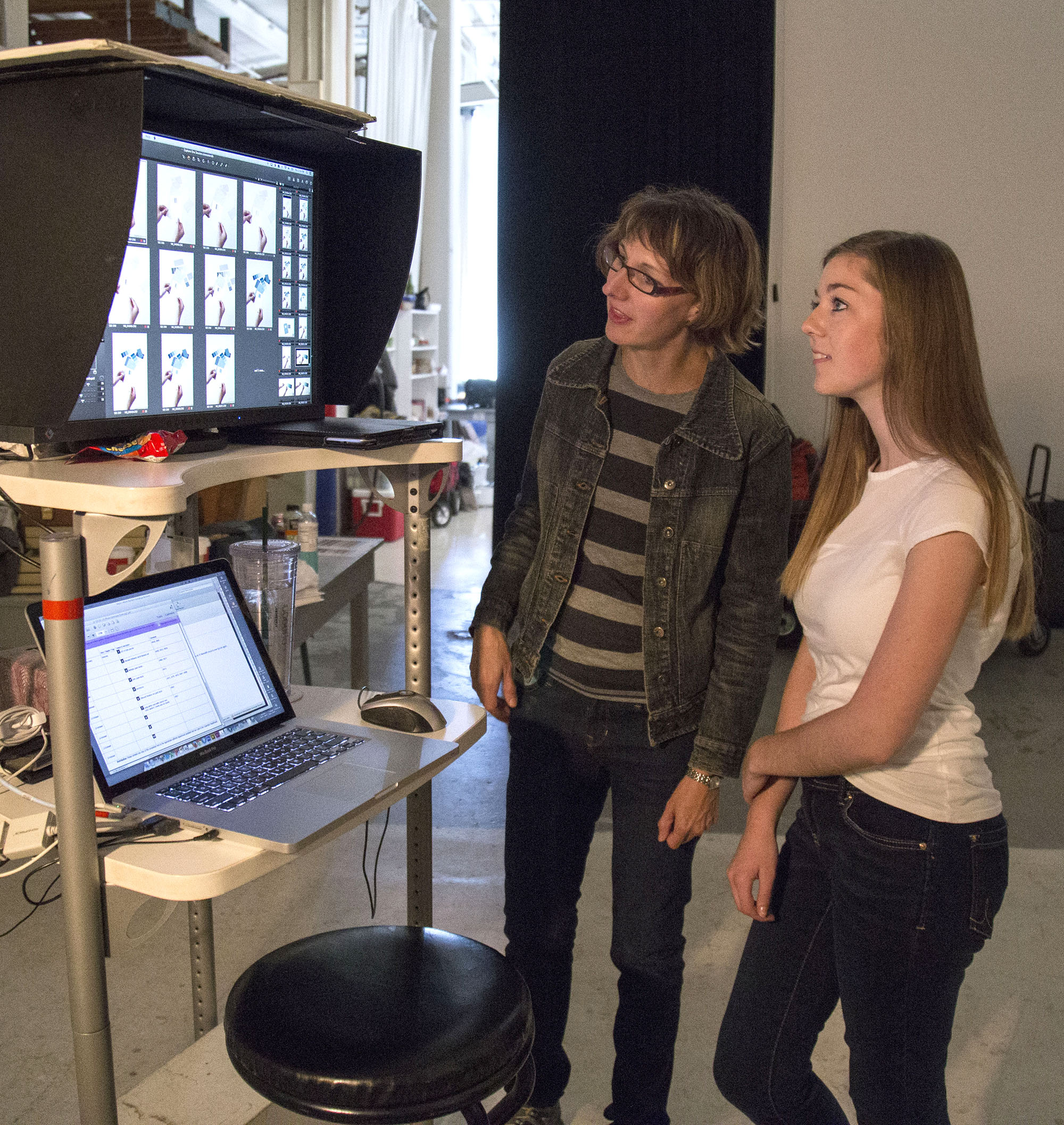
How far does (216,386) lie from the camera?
47.3 inches

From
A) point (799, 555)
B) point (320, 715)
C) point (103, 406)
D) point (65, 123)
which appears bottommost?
point (320, 715)

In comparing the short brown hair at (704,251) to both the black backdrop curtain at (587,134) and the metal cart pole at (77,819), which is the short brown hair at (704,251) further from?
the black backdrop curtain at (587,134)

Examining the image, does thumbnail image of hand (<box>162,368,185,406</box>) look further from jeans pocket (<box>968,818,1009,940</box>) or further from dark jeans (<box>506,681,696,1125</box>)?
jeans pocket (<box>968,818,1009,940</box>)

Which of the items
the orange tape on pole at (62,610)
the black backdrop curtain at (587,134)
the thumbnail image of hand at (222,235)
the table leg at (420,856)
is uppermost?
the black backdrop curtain at (587,134)

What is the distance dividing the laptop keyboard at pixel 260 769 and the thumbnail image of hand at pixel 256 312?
A: 0.51m

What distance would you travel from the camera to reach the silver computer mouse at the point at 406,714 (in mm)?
1398

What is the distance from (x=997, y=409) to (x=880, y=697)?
5.03 meters

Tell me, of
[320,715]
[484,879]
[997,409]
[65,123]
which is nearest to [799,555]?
[320,715]

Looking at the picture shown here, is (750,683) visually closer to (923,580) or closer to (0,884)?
(923,580)

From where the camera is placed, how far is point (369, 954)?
128cm

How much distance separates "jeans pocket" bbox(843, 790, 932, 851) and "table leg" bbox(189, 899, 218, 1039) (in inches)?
43.2

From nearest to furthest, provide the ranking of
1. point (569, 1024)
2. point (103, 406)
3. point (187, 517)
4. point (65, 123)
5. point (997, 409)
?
point (65, 123)
point (103, 406)
point (187, 517)
point (569, 1024)
point (997, 409)

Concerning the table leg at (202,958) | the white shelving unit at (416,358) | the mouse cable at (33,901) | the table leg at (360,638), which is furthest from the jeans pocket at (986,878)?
the white shelving unit at (416,358)

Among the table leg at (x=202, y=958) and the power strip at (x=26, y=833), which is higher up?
the power strip at (x=26, y=833)
